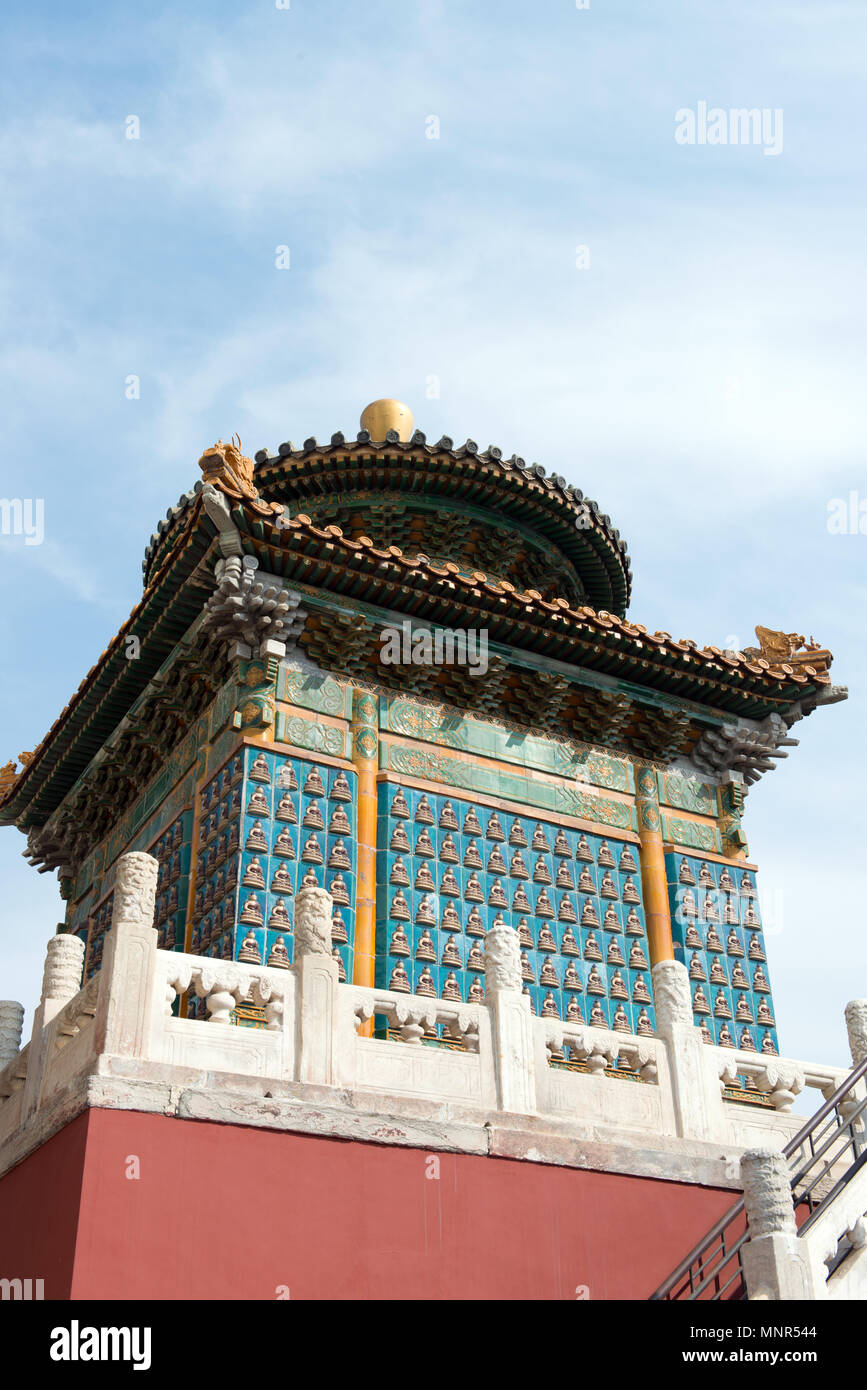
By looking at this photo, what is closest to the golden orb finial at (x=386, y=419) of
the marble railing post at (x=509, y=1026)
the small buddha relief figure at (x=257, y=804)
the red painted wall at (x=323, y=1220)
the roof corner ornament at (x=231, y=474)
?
the roof corner ornament at (x=231, y=474)

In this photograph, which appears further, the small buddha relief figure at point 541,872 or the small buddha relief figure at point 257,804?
the small buddha relief figure at point 541,872

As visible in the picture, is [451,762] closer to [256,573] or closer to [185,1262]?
[256,573]

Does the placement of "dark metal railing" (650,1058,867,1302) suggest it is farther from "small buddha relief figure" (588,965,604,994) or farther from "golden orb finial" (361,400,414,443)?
"golden orb finial" (361,400,414,443)

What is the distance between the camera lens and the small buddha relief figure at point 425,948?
46.5ft

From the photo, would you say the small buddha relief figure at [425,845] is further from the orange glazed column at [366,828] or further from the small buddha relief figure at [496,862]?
the small buddha relief figure at [496,862]

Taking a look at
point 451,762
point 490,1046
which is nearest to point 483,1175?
point 490,1046

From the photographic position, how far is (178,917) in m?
14.9

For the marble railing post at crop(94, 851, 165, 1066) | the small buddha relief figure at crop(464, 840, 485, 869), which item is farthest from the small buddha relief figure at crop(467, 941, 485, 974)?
the marble railing post at crop(94, 851, 165, 1066)

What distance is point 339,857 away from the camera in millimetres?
14289

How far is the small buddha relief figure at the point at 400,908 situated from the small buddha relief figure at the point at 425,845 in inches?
20.8

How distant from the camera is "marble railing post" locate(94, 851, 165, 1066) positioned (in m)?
10.1

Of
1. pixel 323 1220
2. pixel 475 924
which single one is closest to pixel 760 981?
pixel 475 924

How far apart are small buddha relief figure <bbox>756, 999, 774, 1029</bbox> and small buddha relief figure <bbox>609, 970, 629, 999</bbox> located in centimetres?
161

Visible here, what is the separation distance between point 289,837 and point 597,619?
4.29 metres
